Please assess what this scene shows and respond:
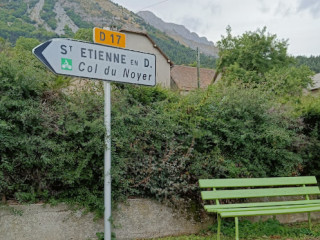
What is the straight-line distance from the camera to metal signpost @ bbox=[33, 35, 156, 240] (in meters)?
3.01

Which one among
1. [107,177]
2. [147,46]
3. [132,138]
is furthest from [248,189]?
[147,46]

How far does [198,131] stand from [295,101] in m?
3.21

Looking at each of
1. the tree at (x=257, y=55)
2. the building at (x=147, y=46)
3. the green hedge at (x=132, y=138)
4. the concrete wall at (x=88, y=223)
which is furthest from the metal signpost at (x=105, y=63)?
the tree at (x=257, y=55)

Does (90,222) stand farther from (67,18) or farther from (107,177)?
(67,18)

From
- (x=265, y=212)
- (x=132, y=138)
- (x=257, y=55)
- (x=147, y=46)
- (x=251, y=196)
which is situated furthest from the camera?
(x=257, y=55)

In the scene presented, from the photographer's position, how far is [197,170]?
459 cm

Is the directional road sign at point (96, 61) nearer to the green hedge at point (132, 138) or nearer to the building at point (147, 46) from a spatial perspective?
the green hedge at point (132, 138)

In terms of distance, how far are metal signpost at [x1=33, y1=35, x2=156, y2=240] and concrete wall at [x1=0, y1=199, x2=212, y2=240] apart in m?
0.79

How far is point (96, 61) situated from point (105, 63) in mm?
110

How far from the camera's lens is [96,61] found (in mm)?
3260

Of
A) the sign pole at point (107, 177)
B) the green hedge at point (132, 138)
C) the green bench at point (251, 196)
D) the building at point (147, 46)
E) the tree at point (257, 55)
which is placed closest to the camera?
the sign pole at point (107, 177)

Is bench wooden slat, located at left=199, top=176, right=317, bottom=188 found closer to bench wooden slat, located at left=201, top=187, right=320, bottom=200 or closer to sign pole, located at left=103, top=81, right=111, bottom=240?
bench wooden slat, located at left=201, top=187, right=320, bottom=200

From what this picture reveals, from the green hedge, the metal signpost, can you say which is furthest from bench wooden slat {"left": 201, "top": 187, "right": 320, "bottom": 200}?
the metal signpost

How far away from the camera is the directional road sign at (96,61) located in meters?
2.99
